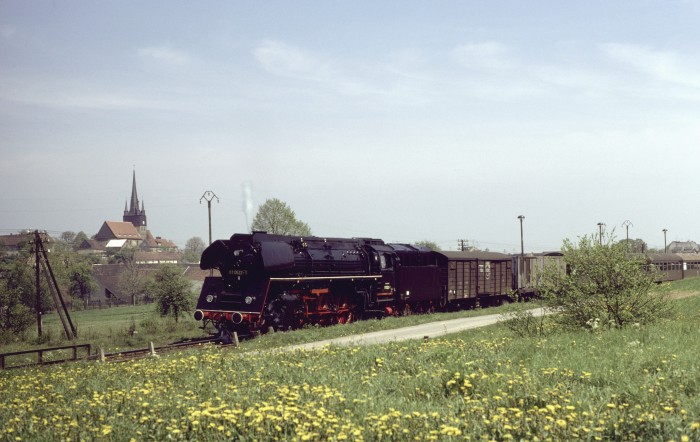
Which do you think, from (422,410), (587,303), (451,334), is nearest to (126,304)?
(451,334)

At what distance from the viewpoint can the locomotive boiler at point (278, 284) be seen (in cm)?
2723

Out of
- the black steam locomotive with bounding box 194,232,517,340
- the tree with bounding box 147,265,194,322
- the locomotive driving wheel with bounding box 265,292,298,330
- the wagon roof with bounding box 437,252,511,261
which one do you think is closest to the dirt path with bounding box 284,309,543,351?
the locomotive driving wheel with bounding box 265,292,298,330

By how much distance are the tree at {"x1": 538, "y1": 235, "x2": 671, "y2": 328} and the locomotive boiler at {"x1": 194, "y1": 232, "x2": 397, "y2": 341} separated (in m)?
12.3

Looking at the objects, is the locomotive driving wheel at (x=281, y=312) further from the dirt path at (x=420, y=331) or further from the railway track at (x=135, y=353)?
the railway track at (x=135, y=353)

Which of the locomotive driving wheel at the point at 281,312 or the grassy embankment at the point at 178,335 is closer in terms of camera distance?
the grassy embankment at the point at 178,335

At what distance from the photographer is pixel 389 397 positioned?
10.4m

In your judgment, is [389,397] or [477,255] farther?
[477,255]

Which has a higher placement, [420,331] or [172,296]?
[172,296]

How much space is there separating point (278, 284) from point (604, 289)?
14.2m

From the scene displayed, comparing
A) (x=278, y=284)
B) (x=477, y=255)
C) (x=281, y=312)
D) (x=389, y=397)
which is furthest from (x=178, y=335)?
(x=389, y=397)

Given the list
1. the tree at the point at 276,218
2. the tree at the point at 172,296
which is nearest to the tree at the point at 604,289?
the tree at the point at 172,296

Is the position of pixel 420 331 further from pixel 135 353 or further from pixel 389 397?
pixel 389 397

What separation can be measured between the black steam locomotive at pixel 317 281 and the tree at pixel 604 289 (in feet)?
10.7

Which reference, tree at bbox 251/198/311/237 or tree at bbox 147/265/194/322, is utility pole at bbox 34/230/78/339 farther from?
tree at bbox 251/198/311/237
